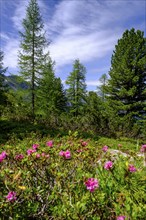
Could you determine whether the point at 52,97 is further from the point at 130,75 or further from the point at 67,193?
the point at 67,193

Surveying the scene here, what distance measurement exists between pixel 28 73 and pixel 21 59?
5.09 feet

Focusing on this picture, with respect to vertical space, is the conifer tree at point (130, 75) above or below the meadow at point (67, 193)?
above

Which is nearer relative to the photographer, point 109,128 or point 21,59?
point 109,128

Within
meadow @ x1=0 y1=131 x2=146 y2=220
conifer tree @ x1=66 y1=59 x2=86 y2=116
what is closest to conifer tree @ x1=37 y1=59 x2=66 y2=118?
conifer tree @ x1=66 y1=59 x2=86 y2=116

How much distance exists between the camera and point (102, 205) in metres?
2.64

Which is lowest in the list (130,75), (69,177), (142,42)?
(69,177)

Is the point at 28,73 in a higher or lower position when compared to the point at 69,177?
higher

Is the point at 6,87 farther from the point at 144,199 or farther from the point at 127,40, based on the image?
the point at 144,199

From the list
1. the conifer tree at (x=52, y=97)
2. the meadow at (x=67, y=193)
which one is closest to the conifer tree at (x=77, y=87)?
the conifer tree at (x=52, y=97)

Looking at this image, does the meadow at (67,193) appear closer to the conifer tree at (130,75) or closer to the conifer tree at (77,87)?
the conifer tree at (130,75)

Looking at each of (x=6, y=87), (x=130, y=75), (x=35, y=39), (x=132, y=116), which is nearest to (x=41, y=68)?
(x=35, y=39)

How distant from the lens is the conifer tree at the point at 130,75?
21.6 metres

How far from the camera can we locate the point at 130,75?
71.3 ft

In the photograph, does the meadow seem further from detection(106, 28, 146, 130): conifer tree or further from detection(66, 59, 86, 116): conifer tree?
detection(66, 59, 86, 116): conifer tree
